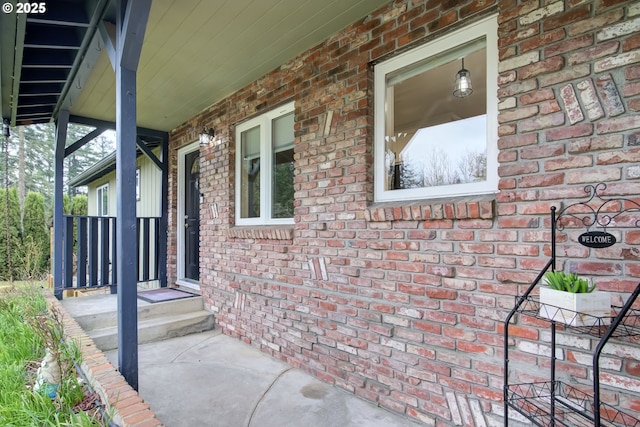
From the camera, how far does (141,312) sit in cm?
381

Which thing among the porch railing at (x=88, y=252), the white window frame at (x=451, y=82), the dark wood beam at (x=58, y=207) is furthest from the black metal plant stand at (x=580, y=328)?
the dark wood beam at (x=58, y=207)

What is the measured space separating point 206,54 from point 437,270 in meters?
2.53

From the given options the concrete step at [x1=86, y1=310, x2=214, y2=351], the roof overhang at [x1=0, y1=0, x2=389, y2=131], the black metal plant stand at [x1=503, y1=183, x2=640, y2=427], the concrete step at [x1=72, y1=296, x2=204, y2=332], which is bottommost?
the concrete step at [x1=86, y1=310, x2=214, y2=351]

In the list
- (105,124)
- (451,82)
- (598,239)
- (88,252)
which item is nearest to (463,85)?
(451,82)

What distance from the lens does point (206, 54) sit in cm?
295

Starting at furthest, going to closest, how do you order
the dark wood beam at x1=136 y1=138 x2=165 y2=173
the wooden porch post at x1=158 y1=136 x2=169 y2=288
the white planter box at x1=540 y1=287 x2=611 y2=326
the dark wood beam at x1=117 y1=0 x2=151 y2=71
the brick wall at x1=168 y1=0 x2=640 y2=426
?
the wooden porch post at x1=158 y1=136 x2=169 y2=288
the dark wood beam at x1=136 y1=138 x2=165 y2=173
the dark wood beam at x1=117 y1=0 x2=151 y2=71
the brick wall at x1=168 y1=0 x2=640 y2=426
the white planter box at x1=540 y1=287 x2=611 y2=326

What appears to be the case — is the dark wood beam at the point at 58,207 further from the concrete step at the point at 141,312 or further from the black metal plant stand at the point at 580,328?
the black metal plant stand at the point at 580,328

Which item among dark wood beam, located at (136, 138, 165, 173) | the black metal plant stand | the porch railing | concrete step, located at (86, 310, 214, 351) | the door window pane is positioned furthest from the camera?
dark wood beam, located at (136, 138, 165, 173)

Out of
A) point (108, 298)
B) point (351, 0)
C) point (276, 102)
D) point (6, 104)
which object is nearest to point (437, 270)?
point (351, 0)

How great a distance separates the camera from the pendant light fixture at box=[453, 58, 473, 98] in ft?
6.98

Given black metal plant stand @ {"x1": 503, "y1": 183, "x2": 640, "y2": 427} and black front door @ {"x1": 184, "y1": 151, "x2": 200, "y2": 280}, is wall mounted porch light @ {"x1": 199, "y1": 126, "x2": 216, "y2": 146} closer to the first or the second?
black front door @ {"x1": 184, "y1": 151, "x2": 200, "y2": 280}

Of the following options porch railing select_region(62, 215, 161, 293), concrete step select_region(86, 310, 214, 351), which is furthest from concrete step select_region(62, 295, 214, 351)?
porch railing select_region(62, 215, 161, 293)

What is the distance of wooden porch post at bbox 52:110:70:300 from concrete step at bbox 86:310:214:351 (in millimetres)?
1311

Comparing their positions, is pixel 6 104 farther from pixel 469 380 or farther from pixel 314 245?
pixel 469 380
